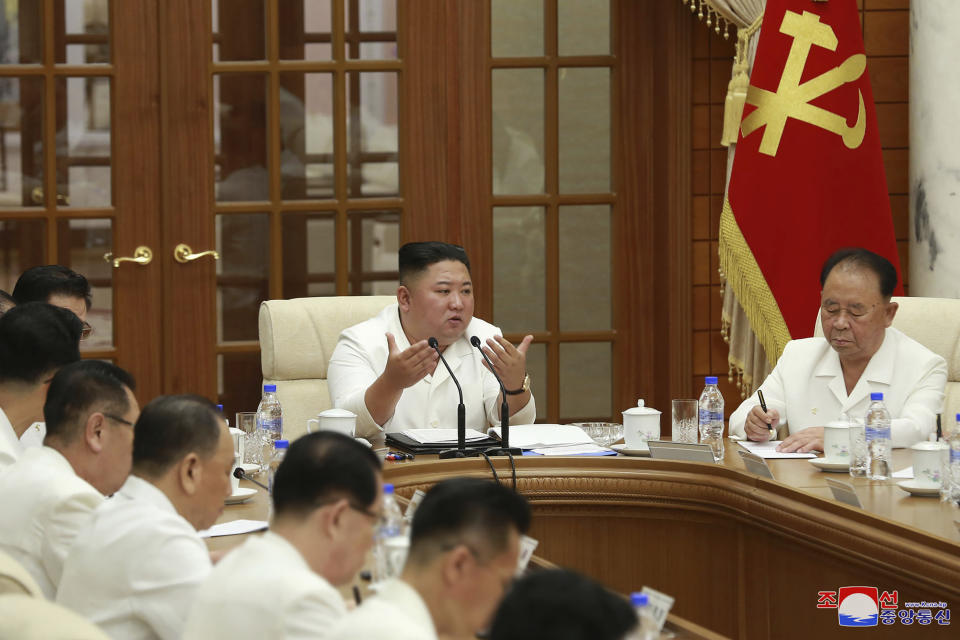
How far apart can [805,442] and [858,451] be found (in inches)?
11.0

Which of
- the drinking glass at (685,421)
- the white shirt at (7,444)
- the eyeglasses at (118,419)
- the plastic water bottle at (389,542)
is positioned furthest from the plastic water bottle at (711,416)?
the white shirt at (7,444)

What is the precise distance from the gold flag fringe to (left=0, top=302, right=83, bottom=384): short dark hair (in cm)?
273

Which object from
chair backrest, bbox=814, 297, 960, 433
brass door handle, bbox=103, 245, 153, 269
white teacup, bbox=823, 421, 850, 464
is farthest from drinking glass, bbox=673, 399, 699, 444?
brass door handle, bbox=103, 245, 153, 269

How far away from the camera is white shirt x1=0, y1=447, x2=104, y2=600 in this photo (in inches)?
88.7

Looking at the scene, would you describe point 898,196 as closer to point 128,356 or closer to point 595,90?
point 595,90

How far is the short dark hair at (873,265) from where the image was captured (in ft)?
11.9

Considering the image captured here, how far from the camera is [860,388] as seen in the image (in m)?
3.67

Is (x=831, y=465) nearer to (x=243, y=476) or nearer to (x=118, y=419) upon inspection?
(x=243, y=476)

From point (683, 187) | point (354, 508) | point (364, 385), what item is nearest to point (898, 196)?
point (683, 187)

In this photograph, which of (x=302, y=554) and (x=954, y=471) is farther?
(x=954, y=471)

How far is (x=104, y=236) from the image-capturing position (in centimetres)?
508

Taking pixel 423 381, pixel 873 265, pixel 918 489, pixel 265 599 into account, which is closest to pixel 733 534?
pixel 918 489

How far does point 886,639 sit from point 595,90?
3197 millimetres

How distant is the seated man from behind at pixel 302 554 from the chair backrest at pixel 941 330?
8.53 ft
